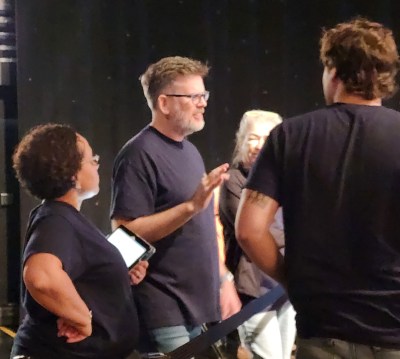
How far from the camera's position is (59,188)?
1636 millimetres

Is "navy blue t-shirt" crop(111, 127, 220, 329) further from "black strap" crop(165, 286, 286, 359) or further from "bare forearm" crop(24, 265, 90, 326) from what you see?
"bare forearm" crop(24, 265, 90, 326)

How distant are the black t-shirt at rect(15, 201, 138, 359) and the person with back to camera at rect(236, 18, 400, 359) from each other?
0.37 m

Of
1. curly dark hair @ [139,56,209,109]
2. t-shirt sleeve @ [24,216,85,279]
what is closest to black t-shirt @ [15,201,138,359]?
t-shirt sleeve @ [24,216,85,279]

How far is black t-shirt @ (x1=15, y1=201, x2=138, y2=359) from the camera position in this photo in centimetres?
155

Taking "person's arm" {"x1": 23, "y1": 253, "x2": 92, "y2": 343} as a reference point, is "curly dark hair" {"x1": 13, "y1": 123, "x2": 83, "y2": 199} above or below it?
above

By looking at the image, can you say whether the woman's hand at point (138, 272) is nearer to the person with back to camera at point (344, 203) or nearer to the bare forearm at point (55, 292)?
the bare forearm at point (55, 292)

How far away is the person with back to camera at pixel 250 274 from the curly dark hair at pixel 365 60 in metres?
1.14

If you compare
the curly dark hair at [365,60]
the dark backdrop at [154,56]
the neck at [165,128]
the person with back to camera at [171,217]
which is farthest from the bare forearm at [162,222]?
the dark backdrop at [154,56]

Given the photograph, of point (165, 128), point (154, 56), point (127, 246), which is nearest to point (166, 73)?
point (165, 128)

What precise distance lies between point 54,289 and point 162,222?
56cm

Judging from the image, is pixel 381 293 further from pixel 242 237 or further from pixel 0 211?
pixel 0 211

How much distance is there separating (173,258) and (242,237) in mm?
650

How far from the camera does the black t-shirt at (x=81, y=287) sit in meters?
1.55

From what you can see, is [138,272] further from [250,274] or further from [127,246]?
[250,274]
